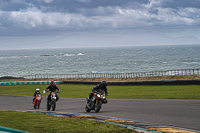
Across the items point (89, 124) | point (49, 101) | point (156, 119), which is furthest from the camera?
point (49, 101)

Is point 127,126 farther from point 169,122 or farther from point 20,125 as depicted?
point 20,125

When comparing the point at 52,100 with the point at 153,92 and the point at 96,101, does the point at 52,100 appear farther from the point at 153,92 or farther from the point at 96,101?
the point at 153,92

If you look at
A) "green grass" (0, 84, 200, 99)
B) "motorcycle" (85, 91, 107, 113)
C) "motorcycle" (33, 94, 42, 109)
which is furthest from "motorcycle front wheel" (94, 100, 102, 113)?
"green grass" (0, 84, 200, 99)

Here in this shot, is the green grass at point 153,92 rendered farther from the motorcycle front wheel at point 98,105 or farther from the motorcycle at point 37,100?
the motorcycle front wheel at point 98,105

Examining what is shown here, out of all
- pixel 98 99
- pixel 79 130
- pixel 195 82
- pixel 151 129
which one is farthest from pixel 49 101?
pixel 195 82

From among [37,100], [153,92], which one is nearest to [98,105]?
[37,100]

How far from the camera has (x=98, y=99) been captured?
14328 mm

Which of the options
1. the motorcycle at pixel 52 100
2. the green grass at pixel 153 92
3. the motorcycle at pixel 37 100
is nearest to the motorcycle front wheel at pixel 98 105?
the motorcycle at pixel 52 100

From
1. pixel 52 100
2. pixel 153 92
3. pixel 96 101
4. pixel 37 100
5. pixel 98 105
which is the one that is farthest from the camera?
pixel 153 92

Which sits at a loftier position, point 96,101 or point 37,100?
point 96,101

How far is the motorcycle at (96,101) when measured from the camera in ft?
46.4

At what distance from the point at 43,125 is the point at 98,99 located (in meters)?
4.59

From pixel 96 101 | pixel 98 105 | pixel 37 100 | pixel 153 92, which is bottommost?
pixel 153 92

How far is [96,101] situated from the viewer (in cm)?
1465
